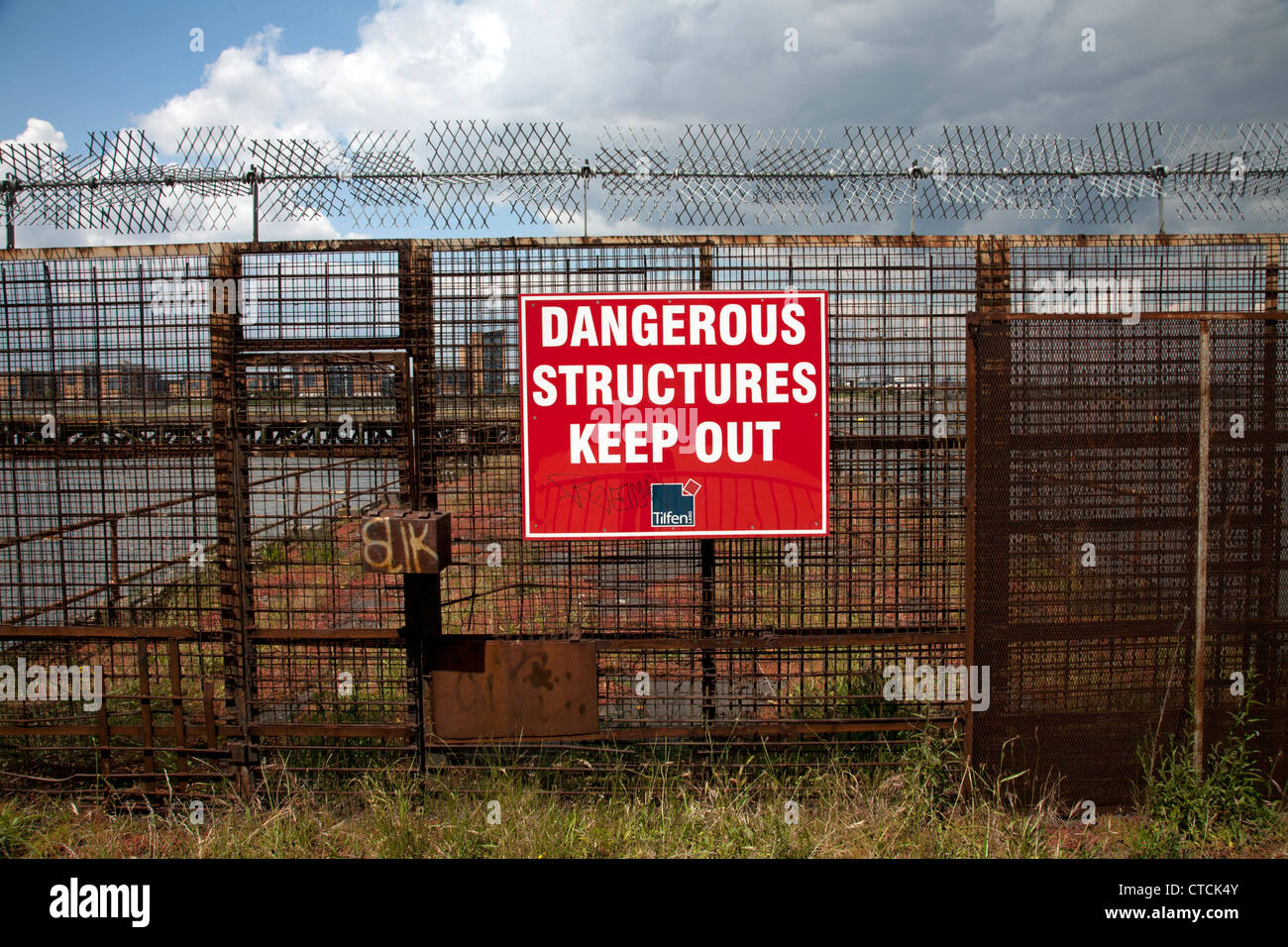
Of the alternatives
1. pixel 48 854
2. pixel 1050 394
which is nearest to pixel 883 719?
pixel 1050 394

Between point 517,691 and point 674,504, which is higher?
point 674,504

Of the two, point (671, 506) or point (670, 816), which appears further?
point (671, 506)

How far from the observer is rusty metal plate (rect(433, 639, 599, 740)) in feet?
15.5

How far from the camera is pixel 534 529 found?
466cm

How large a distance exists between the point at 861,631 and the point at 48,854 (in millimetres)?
5028

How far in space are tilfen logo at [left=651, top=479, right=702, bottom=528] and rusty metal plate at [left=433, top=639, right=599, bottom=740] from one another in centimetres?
92

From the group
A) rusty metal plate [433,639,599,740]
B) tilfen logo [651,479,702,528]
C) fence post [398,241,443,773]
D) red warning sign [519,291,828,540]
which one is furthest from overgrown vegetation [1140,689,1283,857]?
fence post [398,241,443,773]

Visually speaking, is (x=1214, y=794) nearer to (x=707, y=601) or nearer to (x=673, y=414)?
(x=707, y=601)

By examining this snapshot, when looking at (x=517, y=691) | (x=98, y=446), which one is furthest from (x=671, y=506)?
(x=98, y=446)

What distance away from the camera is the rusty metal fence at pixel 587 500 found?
14.6ft

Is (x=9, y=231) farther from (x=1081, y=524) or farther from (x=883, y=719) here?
(x=1081, y=524)

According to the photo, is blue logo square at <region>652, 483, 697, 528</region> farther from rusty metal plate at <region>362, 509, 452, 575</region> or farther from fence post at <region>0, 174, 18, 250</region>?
fence post at <region>0, 174, 18, 250</region>

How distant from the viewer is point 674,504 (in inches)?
183

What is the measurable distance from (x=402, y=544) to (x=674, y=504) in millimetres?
1627
